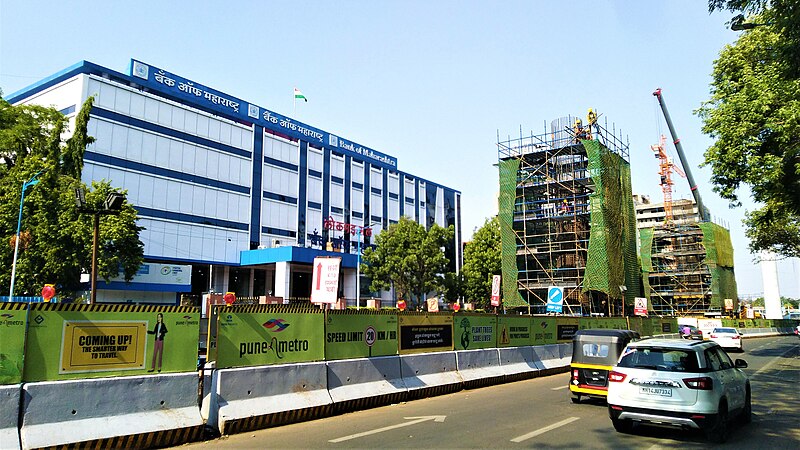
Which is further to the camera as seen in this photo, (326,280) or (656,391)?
(326,280)

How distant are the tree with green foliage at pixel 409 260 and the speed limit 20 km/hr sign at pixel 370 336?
4441cm

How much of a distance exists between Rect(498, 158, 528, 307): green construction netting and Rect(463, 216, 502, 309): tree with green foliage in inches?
256

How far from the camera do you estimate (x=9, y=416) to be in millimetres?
6801

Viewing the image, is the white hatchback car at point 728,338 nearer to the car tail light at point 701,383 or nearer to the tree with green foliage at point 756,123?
the tree with green foliage at point 756,123

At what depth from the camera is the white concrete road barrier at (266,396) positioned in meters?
8.88

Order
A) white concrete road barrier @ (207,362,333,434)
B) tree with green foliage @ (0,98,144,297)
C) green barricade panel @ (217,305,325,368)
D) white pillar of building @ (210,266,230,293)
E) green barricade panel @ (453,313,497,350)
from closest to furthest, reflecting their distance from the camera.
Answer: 1. white concrete road barrier @ (207,362,333,434)
2. green barricade panel @ (217,305,325,368)
3. green barricade panel @ (453,313,497,350)
4. tree with green foliage @ (0,98,144,297)
5. white pillar of building @ (210,266,230,293)

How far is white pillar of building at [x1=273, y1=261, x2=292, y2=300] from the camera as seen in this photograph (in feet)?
182

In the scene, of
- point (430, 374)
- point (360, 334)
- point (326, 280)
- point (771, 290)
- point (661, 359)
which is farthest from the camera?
point (771, 290)

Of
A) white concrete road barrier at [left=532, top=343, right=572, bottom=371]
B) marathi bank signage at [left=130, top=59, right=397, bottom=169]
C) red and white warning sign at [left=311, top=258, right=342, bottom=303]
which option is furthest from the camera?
marathi bank signage at [left=130, top=59, right=397, bottom=169]

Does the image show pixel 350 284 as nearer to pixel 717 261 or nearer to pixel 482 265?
pixel 482 265

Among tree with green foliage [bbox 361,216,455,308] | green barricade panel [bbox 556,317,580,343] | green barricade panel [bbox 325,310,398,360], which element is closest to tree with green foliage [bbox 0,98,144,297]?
green barricade panel [bbox 325,310,398,360]

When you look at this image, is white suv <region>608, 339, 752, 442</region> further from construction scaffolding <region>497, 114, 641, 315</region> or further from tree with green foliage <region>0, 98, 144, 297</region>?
construction scaffolding <region>497, 114, 641, 315</region>

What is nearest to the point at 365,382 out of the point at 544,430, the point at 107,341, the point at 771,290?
the point at 544,430

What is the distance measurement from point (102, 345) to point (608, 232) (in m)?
47.5
